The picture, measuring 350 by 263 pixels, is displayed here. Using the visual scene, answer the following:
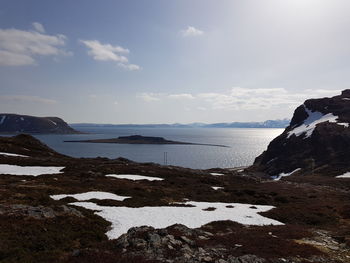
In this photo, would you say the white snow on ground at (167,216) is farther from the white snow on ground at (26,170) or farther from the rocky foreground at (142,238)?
the white snow on ground at (26,170)

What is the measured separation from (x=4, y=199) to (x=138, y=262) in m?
19.6

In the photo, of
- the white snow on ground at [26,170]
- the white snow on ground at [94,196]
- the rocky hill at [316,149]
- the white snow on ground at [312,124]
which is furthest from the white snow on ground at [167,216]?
the white snow on ground at [312,124]

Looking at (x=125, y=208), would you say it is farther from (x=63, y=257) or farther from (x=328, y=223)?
(x=328, y=223)

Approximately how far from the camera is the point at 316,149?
15712 centimetres

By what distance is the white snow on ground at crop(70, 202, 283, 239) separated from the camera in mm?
26047

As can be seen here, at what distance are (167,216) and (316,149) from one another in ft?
495

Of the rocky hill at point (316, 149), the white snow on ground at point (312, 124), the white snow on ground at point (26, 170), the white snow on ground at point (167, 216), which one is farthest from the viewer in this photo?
the white snow on ground at point (312, 124)

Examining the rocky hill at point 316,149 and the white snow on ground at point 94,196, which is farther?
the rocky hill at point 316,149

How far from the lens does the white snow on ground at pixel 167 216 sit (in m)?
26.0

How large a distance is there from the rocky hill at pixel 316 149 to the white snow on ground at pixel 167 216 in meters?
111

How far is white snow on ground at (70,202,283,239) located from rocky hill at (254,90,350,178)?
110782mm

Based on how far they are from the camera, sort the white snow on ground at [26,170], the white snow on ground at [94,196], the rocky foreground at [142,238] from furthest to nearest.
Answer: the white snow on ground at [26,170]
the white snow on ground at [94,196]
the rocky foreground at [142,238]

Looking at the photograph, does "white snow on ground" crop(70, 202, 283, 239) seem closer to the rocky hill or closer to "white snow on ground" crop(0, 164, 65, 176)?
"white snow on ground" crop(0, 164, 65, 176)

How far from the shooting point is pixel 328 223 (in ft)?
109
